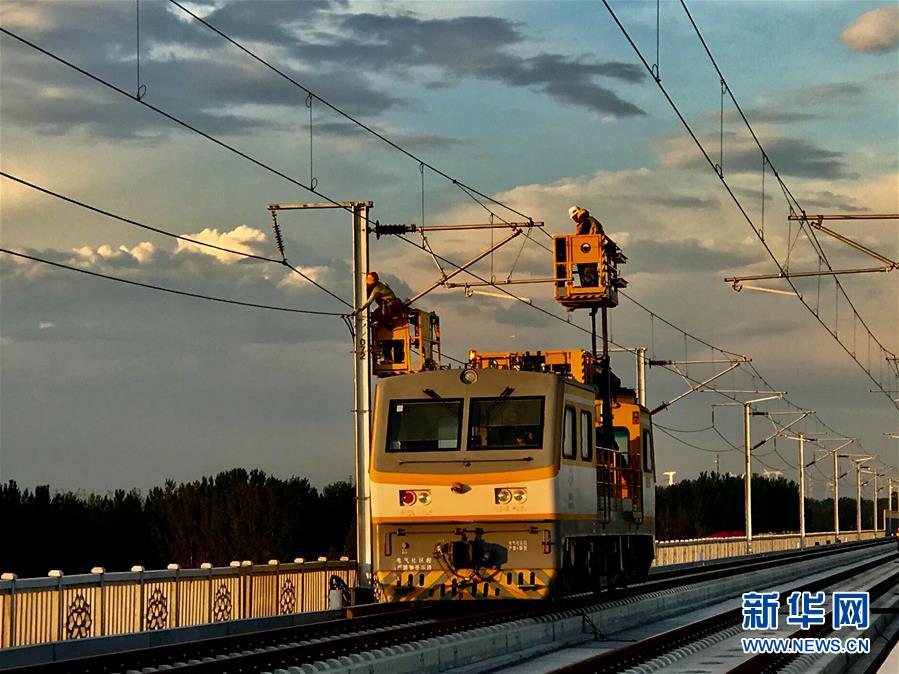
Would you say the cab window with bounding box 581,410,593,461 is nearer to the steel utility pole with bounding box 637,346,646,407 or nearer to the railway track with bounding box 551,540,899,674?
the railway track with bounding box 551,540,899,674

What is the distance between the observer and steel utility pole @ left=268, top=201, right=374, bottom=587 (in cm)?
3092

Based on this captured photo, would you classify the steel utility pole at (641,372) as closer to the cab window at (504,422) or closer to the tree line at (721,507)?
the cab window at (504,422)

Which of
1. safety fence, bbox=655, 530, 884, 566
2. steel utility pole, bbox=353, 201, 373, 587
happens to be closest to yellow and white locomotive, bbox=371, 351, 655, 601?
steel utility pole, bbox=353, 201, 373, 587

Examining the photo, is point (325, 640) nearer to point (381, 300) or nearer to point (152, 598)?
point (152, 598)

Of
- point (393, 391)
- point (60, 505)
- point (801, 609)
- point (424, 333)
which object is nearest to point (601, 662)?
point (393, 391)

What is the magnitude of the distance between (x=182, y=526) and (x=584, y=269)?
63.7 meters

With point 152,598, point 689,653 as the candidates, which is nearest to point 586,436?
point 689,653

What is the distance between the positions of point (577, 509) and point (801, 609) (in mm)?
6497

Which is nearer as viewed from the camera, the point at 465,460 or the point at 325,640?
the point at 325,640

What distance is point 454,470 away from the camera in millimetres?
24516

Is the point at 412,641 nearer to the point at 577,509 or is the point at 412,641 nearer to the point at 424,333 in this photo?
the point at 577,509

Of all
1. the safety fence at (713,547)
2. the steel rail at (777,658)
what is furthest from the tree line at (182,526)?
the steel rail at (777,658)

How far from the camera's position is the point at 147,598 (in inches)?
908

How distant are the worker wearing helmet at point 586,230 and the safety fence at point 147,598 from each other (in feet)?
26.8
